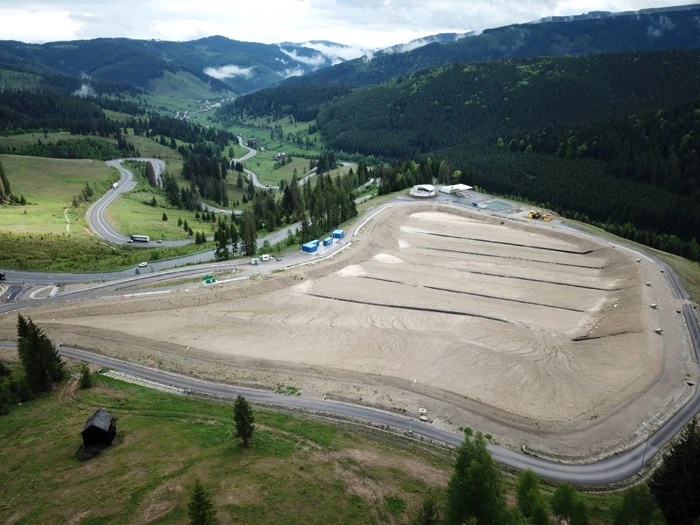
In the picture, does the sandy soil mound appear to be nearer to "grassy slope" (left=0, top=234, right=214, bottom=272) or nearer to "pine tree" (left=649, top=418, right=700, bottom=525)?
"pine tree" (left=649, top=418, right=700, bottom=525)

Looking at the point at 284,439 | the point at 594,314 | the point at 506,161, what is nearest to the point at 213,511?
the point at 284,439

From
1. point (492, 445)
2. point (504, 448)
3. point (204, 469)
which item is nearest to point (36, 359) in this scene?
point (204, 469)

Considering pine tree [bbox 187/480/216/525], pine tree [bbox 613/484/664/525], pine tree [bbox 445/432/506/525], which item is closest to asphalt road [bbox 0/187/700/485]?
pine tree [bbox 613/484/664/525]

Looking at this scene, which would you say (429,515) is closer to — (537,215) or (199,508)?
(199,508)

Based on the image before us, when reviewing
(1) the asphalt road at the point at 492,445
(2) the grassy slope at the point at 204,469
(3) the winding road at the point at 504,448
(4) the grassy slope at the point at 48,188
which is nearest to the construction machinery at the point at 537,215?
(3) the winding road at the point at 504,448

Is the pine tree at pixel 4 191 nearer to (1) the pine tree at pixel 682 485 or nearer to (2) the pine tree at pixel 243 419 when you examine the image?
(2) the pine tree at pixel 243 419
